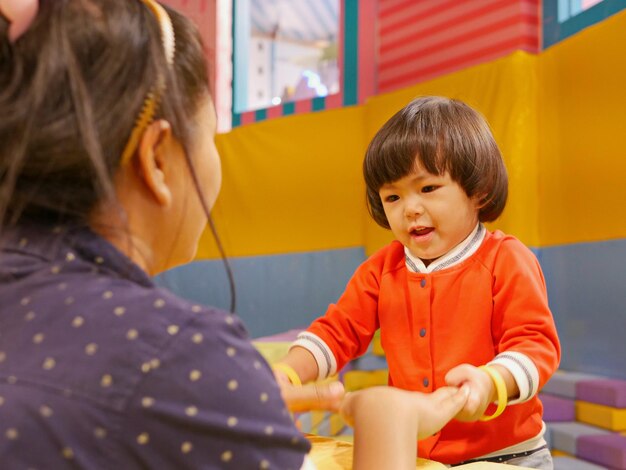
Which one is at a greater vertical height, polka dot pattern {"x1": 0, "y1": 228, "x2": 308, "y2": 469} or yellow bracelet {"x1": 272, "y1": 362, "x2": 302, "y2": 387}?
polka dot pattern {"x1": 0, "y1": 228, "x2": 308, "y2": 469}

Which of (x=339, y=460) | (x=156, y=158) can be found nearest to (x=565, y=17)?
(x=339, y=460)

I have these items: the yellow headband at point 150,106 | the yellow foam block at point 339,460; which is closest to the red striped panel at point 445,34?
the yellow foam block at point 339,460

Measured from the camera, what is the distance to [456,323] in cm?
90

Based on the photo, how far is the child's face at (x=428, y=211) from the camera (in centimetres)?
90

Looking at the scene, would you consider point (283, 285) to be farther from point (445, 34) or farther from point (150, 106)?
point (150, 106)

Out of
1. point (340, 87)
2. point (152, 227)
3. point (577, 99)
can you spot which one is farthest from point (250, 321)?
point (152, 227)

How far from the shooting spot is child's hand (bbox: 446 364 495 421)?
709 millimetres

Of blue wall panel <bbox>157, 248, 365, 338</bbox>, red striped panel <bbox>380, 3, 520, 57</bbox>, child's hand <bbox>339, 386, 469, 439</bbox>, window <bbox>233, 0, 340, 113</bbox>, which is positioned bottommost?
blue wall panel <bbox>157, 248, 365, 338</bbox>

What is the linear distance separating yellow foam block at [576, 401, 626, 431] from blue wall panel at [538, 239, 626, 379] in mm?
131

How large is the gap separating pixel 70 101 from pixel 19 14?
0.07 meters

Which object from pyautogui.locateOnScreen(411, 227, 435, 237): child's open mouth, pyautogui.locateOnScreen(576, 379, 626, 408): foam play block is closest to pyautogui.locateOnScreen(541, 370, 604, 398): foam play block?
pyautogui.locateOnScreen(576, 379, 626, 408): foam play block

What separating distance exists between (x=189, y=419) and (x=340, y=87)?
247cm

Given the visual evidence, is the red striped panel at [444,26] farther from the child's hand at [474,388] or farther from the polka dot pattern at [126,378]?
the polka dot pattern at [126,378]

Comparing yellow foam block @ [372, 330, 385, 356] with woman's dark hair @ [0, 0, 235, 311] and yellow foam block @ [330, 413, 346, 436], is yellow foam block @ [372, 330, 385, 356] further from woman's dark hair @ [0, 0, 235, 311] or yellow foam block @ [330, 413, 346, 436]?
woman's dark hair @ [0, 0, 235, 311]
